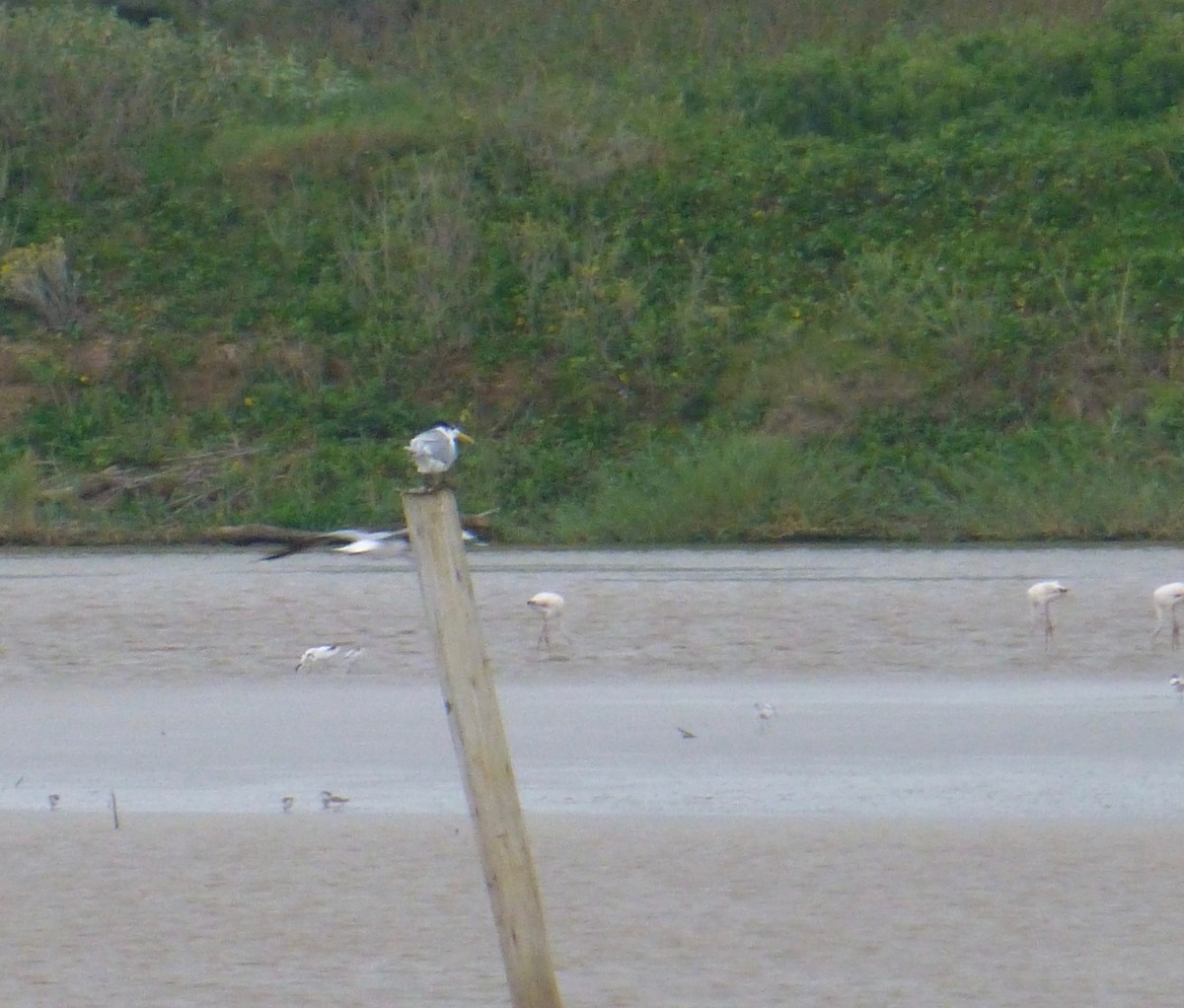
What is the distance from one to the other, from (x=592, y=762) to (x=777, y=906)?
3122 millimetres

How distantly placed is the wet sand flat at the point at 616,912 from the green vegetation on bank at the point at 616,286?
13239 millimetres

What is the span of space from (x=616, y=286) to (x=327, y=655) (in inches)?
519

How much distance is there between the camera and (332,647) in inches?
527

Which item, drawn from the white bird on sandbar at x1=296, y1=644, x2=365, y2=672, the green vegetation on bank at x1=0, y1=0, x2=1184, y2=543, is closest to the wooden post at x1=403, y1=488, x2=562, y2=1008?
the white bird on sandbar at x1=296, y1=644, x2=365, y2=672

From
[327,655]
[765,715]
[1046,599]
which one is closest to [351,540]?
[765,715]

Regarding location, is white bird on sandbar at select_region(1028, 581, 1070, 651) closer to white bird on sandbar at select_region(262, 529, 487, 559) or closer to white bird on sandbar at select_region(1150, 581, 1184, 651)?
white bird on sandbar at select_region(1150, 581, 1184, 651)

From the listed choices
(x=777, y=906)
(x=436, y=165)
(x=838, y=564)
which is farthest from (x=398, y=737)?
(x=436, y=165)

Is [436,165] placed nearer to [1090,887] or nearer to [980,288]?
[980,288]

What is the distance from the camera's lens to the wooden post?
468cm

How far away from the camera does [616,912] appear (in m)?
6.83

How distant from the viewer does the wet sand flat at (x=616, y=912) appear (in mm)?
5941

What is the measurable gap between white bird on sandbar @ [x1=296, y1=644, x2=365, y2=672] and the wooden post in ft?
25.8

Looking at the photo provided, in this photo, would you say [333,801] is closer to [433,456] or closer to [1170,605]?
[433,456]

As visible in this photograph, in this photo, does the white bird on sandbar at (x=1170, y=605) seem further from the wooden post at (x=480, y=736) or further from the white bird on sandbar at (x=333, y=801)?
the wooden post at (x=480, y=736)
